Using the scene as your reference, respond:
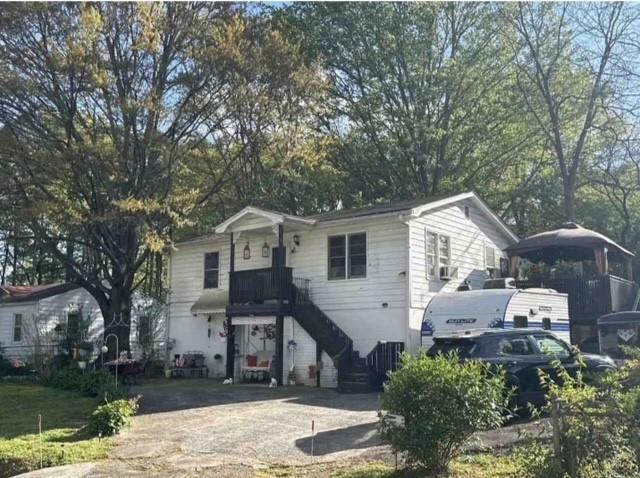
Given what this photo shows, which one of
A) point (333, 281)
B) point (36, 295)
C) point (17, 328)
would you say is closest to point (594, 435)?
point (333, 281)

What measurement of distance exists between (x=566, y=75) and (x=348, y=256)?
16.9m

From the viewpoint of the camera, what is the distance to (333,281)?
64.1 feet

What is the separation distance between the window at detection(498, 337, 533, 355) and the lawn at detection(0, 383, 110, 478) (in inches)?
272

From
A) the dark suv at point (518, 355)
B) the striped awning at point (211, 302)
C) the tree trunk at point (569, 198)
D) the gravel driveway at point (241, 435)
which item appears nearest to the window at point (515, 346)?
the dark suv at point (518, 355)

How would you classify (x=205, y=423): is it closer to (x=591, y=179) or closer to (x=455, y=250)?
(x=455, y=250)

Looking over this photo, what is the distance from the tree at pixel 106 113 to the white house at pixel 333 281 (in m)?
2.99

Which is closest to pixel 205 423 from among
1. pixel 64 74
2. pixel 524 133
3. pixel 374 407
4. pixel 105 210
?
pixel 374 407

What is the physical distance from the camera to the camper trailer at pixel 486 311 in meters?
15.6

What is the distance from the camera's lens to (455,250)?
2050 cm

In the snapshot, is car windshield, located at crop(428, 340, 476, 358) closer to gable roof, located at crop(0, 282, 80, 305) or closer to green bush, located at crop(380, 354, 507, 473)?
green bush, located at crop(380, 354, 507, 473)

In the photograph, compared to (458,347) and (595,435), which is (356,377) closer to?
(458,347)

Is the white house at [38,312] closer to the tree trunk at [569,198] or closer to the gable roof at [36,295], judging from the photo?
the gable roof at [36,295]

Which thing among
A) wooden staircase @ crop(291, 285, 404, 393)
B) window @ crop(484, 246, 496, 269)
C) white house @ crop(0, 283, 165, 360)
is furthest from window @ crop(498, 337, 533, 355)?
white house @ crop(0, 283, 165, 360)

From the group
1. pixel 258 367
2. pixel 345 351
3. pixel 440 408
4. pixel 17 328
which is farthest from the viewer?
pixel 17 328
